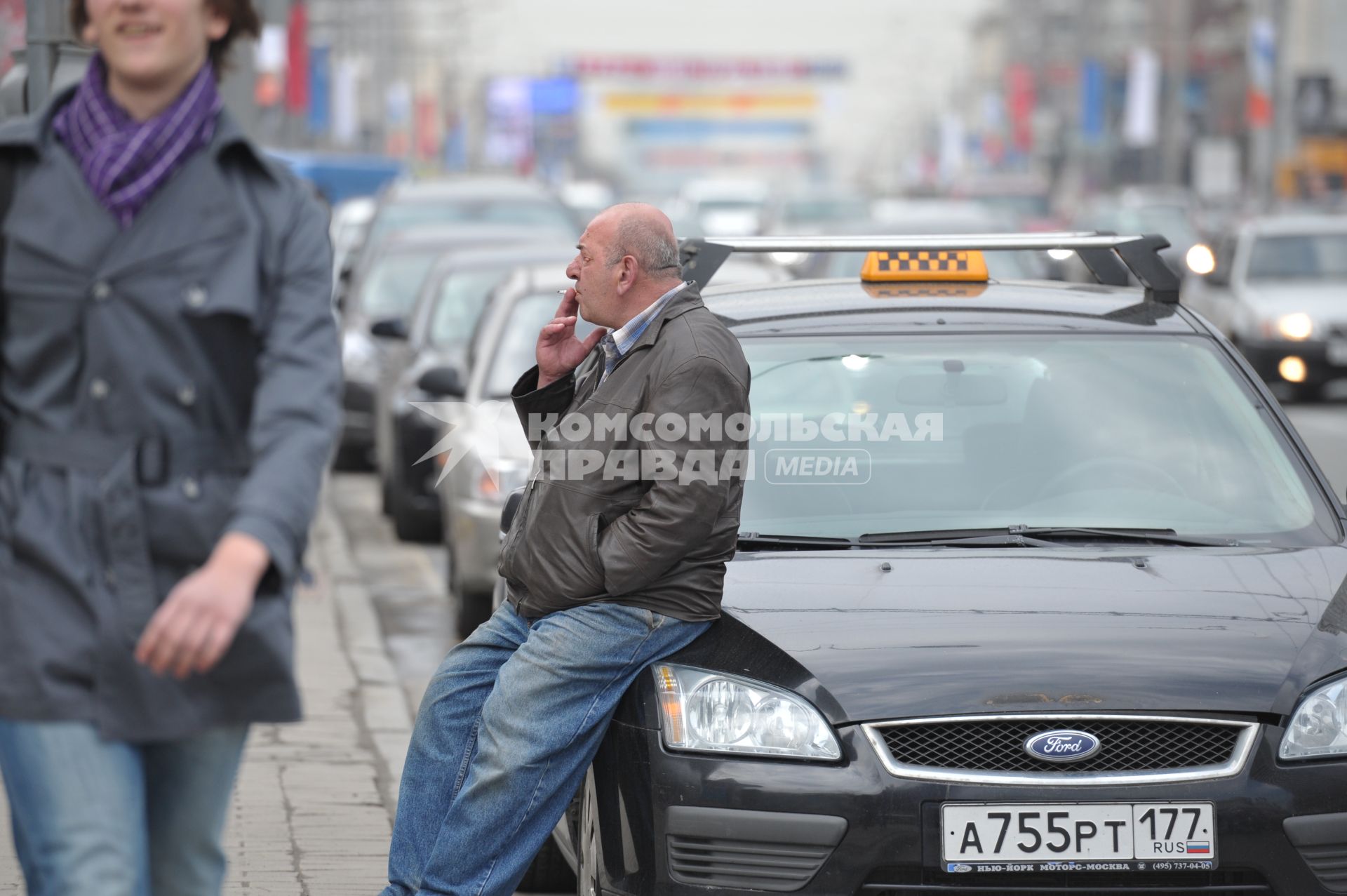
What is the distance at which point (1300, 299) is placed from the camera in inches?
775

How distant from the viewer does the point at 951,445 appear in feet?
16.8

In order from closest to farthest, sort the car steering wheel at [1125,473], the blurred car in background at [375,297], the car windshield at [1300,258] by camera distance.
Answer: the car steering wheel at [1125,473], the blurred car in background at [375,297], the car windshield at [1300,258]

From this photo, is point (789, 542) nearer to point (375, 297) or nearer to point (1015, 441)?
point (1015, 441)

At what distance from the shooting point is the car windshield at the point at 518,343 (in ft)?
31.6

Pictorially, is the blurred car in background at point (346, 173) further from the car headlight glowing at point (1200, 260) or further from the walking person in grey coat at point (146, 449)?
the walking person in grey coat at point (146, 449)

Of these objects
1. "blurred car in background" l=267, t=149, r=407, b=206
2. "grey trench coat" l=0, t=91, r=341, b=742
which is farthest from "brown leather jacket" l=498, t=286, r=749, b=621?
"blurred car in background" l=267, t=149, r=407, b=206

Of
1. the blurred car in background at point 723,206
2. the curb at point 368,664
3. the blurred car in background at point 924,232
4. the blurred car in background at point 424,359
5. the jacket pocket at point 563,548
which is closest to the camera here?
the jacket pocket at point 563,548

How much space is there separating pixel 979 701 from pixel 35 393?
71.8 inches

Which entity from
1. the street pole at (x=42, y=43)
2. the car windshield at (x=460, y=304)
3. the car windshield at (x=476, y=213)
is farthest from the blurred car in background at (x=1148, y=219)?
the street pole at (x=42, y=43)

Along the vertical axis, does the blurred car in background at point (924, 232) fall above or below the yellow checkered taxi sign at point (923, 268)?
below

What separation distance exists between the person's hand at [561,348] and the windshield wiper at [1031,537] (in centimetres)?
75

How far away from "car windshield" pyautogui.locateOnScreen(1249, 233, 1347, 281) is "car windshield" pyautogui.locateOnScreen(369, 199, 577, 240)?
6.37m

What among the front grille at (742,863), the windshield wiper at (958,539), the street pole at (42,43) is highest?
the street pole at (42,43)

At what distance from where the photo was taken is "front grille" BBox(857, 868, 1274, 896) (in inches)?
154
